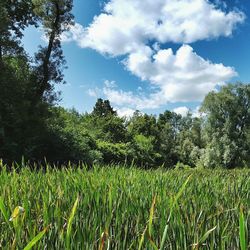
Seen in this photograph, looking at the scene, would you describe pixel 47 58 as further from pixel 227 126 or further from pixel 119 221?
pixel 227 126

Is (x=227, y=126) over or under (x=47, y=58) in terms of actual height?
under

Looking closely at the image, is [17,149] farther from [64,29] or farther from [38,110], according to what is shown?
[64,29]

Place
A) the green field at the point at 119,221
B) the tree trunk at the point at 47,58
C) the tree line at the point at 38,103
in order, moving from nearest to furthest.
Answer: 1. the green field at the point at 119,221
2. the tree line at the point at 38,103
3. the tree trunk at the point at 47,58

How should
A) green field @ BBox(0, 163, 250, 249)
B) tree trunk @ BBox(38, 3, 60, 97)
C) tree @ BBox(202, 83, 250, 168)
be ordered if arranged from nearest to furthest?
1. green field @ BBox(0, 163, 250, 249)
2. tree trunk @ BBox(38, 3, 60, 97)
3. tree @ BBox(202, 83, 250, 168)

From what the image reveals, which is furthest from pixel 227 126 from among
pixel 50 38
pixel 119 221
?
pixel 119 221

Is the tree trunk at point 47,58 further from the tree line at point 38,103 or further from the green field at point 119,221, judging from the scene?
the green field at point 119,221

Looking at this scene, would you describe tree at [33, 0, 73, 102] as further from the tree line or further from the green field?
the green field

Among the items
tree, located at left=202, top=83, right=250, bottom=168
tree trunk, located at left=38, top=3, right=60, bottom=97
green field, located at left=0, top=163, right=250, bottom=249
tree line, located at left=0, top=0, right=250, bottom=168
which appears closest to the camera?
green field, located at left=0, top=163, right=250, bottom=249

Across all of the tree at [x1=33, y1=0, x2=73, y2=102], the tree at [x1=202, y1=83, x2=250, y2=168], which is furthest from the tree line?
the tree at [x1=202, y1=83, x2=250, y2=168]

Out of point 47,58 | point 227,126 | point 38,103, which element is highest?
point 47,58

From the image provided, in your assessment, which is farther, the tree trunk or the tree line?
the tree trunk

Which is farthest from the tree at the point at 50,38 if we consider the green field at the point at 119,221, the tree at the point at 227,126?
the tree at the point at 227,126

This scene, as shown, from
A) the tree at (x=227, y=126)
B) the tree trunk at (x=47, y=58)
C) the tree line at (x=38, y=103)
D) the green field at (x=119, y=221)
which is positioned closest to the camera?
the green field at (x=119, y=221)

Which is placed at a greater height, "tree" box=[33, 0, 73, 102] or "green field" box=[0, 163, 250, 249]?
"tree" box=[33, 0, 73, 102]
